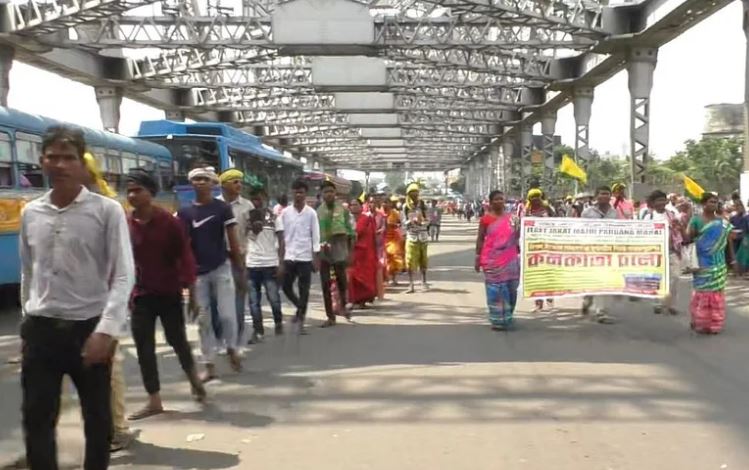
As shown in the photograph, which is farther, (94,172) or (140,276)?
(140,276)

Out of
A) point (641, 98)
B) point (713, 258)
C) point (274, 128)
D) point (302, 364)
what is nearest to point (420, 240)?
point (713, 258)

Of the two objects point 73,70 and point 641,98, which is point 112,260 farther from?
point 73,70

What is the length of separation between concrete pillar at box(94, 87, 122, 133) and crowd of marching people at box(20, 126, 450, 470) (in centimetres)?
2139

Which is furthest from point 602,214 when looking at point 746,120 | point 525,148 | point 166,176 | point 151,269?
point 525,148

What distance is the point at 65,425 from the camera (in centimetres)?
579

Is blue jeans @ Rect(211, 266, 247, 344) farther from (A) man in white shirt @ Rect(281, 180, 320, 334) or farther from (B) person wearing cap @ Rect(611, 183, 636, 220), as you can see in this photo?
(B) person wearing cap @ Rect(611, 183, 636, 220)

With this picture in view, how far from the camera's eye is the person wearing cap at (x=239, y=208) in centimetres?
786

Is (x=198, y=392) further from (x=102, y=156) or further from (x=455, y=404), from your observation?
(x=102, y=156)

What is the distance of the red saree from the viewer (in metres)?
12.2

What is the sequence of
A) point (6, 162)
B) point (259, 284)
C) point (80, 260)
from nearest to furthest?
point (80, 260) → point (259, 284) → point (6, 162)

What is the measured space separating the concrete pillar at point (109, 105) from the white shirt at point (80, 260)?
2862cm

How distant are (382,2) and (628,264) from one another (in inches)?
803

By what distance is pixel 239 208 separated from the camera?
8.23 m

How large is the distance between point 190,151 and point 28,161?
878 cm
